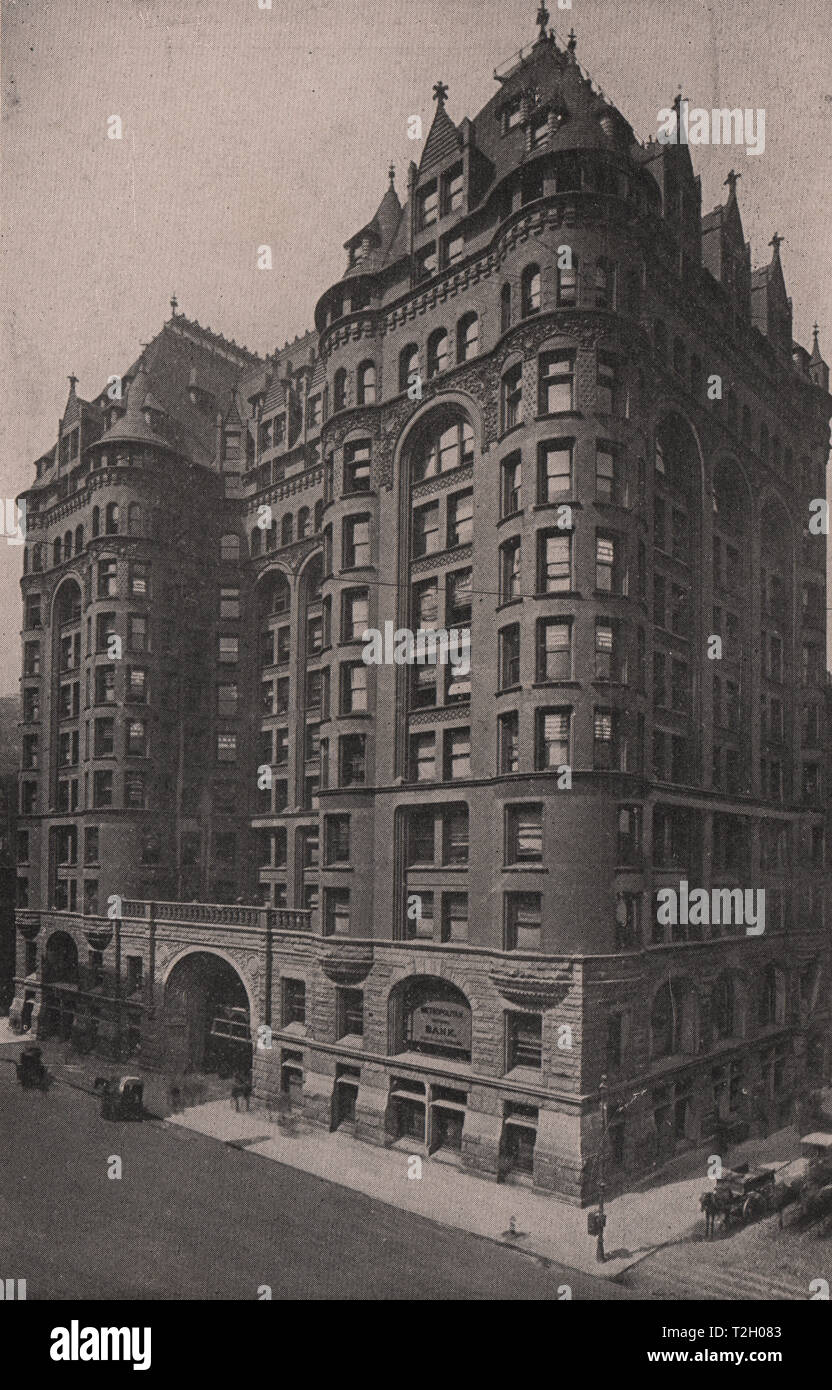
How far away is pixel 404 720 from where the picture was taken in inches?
1523

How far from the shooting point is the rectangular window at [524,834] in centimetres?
3322

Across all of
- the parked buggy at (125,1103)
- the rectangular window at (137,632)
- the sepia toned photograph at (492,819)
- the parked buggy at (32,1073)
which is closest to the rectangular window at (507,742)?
the sepia toned photograph at (492,819)

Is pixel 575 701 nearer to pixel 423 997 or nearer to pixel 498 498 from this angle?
pixel 498 498

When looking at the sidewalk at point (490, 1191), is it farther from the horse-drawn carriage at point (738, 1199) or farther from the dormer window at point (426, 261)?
the dormer window at point (426, 261)

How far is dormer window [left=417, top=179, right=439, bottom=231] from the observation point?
1515 inches

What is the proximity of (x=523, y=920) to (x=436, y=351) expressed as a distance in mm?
22085

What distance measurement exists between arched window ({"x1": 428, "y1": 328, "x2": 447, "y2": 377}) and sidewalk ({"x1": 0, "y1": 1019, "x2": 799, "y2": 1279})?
29.4 metres

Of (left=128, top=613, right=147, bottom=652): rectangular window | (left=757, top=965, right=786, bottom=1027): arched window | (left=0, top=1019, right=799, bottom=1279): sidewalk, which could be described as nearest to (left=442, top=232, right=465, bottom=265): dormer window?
(left=128, top=613, right=147, bottom=652): rectangular window

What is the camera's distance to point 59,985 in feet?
183

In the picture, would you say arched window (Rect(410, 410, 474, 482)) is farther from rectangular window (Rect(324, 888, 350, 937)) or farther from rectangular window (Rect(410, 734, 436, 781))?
rectangular window (Rect(324, 888, 350, 937))

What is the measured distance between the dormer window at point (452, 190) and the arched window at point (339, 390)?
766 cm

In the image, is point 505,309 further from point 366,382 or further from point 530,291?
point 366,382
